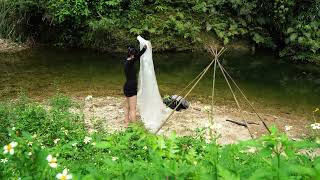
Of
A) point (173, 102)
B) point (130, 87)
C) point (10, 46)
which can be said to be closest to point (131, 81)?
point (130, 87)

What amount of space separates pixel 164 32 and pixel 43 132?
11808mm

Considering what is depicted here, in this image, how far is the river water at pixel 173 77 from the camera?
561 inches

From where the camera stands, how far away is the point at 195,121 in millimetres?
11406

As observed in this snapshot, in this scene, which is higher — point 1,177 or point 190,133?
point 1,177

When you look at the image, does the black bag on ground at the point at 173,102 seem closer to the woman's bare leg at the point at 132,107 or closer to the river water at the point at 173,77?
the woman's bare leg at the point at 132,107

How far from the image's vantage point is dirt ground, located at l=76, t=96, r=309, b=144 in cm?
1066

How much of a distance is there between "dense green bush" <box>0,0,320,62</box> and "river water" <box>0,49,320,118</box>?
84 centimetres

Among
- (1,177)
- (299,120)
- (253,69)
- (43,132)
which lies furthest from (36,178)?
(253,69)

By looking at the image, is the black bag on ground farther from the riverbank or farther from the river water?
the riverbank

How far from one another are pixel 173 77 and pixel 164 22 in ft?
15.3

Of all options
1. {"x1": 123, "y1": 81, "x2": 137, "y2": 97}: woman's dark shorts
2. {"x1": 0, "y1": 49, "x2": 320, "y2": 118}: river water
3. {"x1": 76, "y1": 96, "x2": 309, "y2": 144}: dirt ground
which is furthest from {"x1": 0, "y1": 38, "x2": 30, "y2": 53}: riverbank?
{"x1": 123, "y1": 81, "x2": 137, "y2": 97}: woman's dark shorts

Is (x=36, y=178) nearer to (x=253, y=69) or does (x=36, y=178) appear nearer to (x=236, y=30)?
(x=253, y=69)

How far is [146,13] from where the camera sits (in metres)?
21.0

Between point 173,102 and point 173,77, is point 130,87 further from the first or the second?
point 173,77
